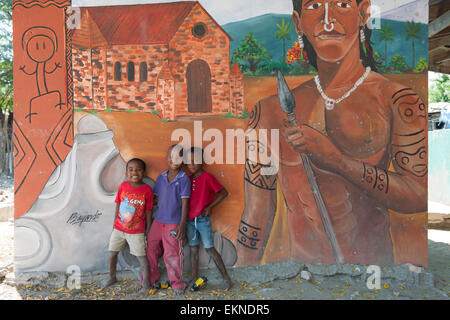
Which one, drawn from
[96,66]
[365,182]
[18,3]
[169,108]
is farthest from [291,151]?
[18,3]

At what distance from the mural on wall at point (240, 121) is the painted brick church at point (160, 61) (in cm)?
2

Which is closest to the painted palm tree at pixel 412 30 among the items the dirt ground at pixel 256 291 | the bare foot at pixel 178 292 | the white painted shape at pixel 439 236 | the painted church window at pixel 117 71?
the dirt ground at pixel 256 291

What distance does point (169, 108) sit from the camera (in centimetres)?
341

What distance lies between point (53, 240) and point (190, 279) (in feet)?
5.27

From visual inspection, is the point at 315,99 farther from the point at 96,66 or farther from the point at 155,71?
the point at 96,66

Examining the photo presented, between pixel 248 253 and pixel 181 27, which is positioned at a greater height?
pixel 181 27

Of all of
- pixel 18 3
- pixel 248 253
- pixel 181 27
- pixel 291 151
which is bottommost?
pixel 248 253

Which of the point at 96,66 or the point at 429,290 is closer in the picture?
the point at 429,290

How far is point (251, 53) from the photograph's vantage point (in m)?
3.39

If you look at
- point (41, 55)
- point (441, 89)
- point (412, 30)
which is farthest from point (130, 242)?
point (441, 89)

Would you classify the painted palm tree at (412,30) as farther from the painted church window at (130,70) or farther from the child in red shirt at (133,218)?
the child in red shirt at (133,218)

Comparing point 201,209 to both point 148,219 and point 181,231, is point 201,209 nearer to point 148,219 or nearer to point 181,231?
point 181,231

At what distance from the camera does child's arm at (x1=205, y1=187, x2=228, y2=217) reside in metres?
3.23

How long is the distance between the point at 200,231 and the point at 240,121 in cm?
129
